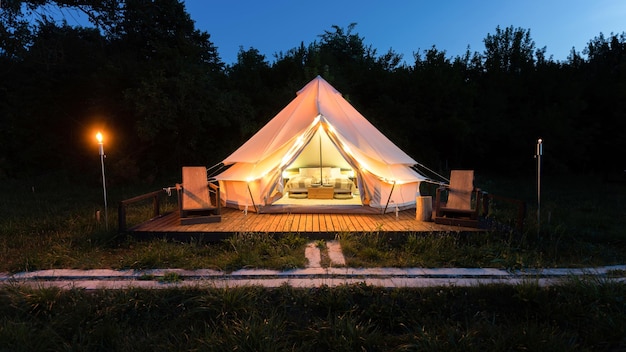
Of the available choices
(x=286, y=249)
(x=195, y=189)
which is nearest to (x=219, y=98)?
(x=195, y=189)

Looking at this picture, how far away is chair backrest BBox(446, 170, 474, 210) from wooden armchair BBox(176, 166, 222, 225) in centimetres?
353

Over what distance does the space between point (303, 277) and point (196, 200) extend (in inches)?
106

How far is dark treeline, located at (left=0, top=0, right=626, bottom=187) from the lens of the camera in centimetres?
1134

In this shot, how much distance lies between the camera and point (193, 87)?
11273 mm

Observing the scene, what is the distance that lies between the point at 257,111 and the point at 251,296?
11677mm

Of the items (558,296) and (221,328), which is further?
(558,296)

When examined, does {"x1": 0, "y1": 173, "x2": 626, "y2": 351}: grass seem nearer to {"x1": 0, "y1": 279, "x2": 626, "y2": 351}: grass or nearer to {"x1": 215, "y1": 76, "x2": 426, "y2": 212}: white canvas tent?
{"x1": 0, "y1": 279, "x2": 626, "y2": 351}: grass

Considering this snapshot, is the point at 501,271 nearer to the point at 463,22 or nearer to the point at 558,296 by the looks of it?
the point at 558,296

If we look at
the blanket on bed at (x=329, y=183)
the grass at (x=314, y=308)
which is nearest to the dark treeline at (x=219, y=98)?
the blanket on bed at (x=329, y=183)

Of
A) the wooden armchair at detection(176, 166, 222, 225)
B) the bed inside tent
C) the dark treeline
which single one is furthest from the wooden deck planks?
the dark treeline

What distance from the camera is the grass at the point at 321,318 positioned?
97.5 inches

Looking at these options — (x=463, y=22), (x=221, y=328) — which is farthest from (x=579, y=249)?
(x=463, y=22)

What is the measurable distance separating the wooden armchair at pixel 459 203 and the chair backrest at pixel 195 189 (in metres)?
3.51

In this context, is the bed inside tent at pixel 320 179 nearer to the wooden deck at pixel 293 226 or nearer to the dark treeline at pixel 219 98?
the wooden deck at pixel 293 226
